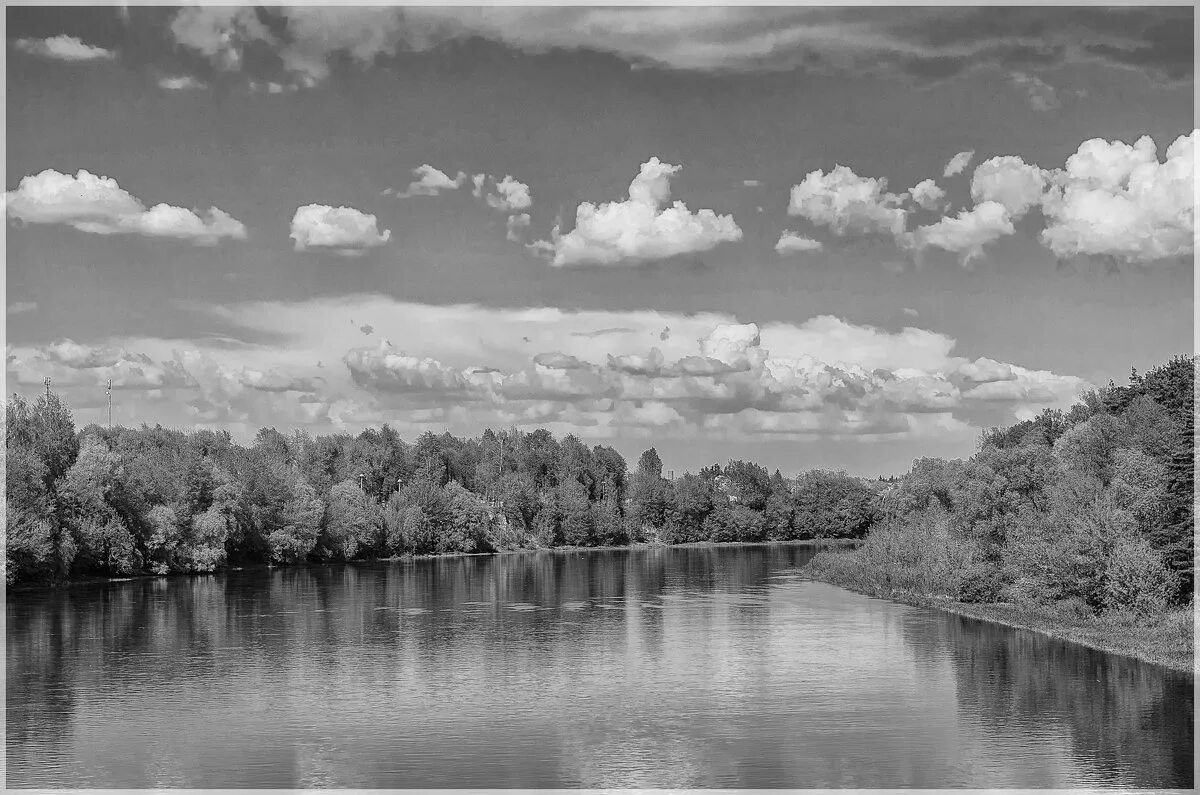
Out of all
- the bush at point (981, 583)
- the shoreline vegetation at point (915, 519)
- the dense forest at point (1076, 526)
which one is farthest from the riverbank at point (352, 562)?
the bush at point (981, 583)

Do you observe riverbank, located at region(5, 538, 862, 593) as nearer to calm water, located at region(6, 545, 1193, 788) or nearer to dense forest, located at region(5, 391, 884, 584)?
dense forest, located at region(5, 391, 884, 584)

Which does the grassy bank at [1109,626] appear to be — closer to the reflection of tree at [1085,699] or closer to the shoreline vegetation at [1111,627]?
the shoreline vegetation at [1111,627]

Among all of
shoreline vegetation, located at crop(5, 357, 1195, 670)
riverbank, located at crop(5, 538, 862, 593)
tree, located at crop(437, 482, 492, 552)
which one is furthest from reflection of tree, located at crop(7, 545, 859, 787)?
tree, located at crop(437, 482, 492, 552)

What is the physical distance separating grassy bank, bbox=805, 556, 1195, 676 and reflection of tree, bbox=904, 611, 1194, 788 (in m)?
0.77

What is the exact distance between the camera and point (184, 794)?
28406 mm

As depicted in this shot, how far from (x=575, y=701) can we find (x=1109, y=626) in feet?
91.2

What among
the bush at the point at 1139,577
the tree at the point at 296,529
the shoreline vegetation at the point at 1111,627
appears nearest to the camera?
the shoreline vegetation at the point at 1111,627

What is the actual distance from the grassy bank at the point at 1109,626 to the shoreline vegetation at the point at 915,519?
0.44ft

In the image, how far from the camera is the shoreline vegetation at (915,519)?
55.8 meters

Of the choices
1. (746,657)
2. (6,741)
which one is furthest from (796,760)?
(6,741)

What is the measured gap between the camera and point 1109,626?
54.2 m

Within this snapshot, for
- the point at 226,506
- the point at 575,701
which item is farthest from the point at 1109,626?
the point at 226,506

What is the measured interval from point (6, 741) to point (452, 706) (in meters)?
12.9

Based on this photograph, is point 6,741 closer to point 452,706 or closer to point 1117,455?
point 452,706
